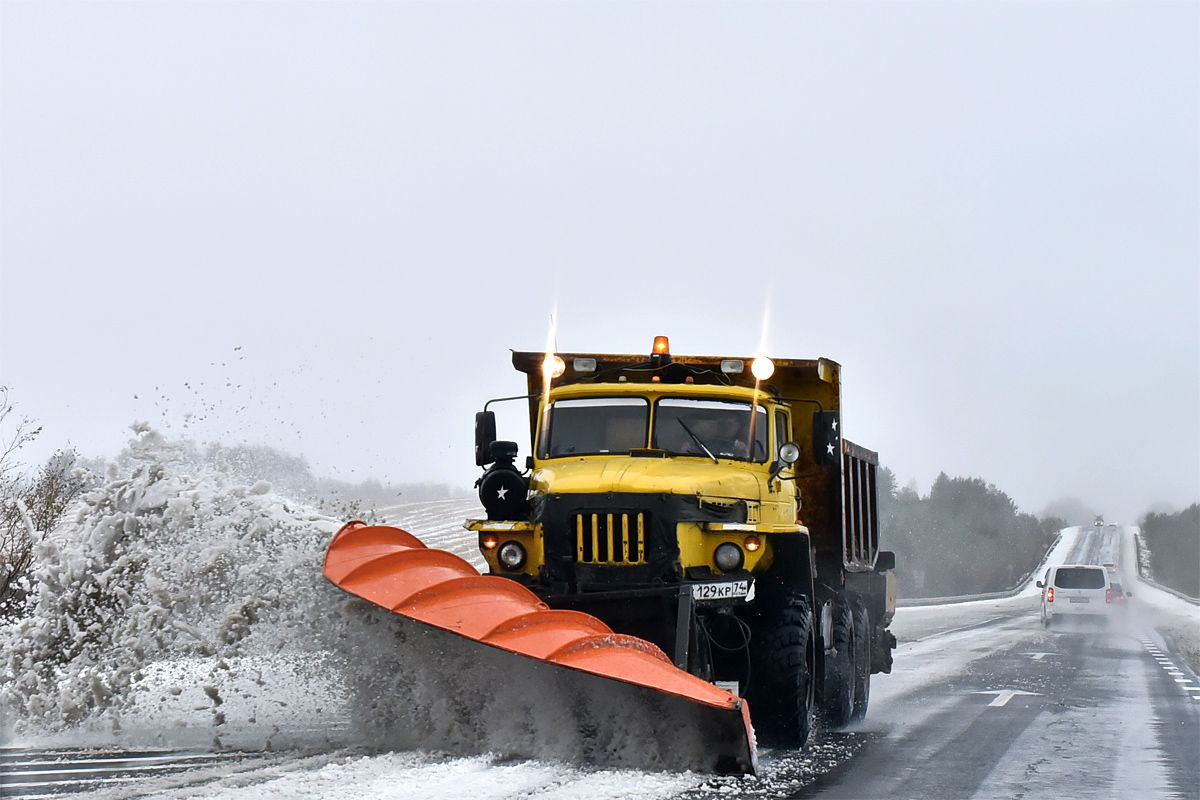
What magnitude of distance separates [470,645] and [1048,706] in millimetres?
7134

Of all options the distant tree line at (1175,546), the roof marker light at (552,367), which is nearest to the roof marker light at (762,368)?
the roof marker light at (552,367)

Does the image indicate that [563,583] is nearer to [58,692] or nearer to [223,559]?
[223,559]

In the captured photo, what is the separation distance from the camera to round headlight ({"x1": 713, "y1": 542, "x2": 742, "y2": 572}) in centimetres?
866

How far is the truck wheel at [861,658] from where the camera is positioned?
1136 cm

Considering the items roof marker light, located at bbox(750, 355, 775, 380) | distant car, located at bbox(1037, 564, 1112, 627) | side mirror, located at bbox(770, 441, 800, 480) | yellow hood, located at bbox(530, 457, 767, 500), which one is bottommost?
distant car, located at bbox(1037, 564, 1112, 627)

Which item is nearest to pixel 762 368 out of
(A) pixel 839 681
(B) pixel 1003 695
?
(A) pixel 839 681

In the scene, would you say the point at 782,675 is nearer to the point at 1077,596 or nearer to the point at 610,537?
Result: the point at 610,537

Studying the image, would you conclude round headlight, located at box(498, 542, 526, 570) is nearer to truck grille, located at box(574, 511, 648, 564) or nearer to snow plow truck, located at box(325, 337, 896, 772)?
snow plow truck, located at box(325, 337, 896, 772)

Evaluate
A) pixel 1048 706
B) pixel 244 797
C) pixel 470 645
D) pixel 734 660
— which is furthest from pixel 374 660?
A: pixel 1048 706

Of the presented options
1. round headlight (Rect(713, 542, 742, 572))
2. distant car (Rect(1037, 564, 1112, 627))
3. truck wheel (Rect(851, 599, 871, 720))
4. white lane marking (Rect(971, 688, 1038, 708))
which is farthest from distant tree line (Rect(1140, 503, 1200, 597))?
round headlight (Rect(713, 542, 742, 572))

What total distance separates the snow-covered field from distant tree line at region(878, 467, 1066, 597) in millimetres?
75198

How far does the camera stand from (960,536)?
108 metres

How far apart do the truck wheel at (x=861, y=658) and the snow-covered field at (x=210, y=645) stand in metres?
2.03

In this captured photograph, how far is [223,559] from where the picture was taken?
8.51 meters
